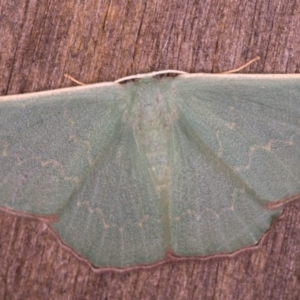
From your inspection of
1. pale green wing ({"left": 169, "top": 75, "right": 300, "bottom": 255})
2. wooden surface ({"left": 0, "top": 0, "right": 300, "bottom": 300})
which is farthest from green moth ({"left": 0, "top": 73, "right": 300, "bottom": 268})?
wooden surface ({"left": 0, "top": 0, "right": 300, "bottom": 300})

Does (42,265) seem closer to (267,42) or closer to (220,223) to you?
(220,223)

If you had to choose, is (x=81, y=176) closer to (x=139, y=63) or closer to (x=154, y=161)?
(x=154, y=161)

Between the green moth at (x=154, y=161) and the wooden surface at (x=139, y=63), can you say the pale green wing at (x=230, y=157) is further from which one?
the wooden surface at (x=139, y=63)

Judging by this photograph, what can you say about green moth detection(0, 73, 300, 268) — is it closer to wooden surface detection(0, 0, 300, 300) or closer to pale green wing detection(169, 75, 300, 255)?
pale green wing detection(169, 75, 300, 255)

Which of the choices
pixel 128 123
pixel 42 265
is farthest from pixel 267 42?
pixel 42 265

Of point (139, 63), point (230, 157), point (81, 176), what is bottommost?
point (81, 176)

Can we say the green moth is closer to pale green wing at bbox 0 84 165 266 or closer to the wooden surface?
pale green wing at bbox 0 84 165 266

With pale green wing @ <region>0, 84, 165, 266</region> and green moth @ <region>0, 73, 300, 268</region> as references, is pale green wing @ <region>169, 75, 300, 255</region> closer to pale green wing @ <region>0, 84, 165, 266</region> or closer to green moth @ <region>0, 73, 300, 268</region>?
green moth @ <region>0, 73, 300, 268</region>

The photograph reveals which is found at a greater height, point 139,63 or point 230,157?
point 139,63

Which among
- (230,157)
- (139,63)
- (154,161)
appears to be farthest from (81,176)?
(230,157)
